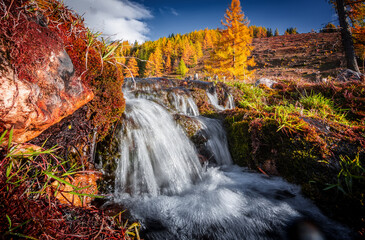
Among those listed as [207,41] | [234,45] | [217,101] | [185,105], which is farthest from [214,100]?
[207,41]

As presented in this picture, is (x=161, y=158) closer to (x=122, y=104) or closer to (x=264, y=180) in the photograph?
(x=122, y=104)

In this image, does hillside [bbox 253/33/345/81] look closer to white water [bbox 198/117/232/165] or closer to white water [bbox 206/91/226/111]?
white water [bbox 206/91/226/111]

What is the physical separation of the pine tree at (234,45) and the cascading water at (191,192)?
14.5 m

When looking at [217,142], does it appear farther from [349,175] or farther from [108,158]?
[108,158]

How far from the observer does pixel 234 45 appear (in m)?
17.1

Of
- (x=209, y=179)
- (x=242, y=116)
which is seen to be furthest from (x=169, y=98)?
(x=209, y=179)

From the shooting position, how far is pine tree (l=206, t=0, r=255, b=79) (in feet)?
54.6

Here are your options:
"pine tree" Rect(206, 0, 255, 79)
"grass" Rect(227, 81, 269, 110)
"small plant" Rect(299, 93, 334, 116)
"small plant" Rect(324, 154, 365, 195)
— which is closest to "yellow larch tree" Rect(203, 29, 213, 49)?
"pine tree" Rect(206, 0, 255, 79)

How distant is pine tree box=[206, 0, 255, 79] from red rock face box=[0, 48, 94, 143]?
54.0 ft

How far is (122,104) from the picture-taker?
124 inches

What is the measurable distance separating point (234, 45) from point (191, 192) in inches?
712

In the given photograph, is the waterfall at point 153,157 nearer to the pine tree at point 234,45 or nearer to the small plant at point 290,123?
the small plant at point 290,123

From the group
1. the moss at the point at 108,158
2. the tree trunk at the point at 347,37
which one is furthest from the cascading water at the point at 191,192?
the tree trunk at the point at 347,37

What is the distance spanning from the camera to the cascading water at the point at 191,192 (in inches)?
91.7
